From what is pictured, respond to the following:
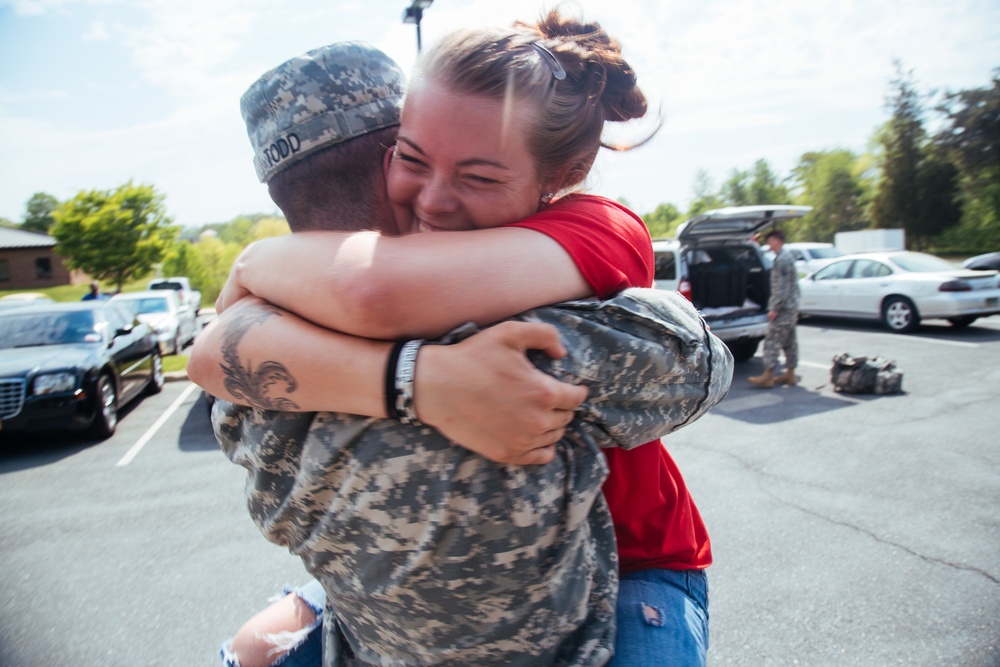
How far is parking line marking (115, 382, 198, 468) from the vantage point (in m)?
6.63

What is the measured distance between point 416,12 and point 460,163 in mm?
6625

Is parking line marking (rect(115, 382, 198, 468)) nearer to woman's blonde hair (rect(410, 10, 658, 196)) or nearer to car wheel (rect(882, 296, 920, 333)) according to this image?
woman's blonde hair (rect(410, 10, 658, 196))

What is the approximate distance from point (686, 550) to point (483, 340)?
2.28 feet

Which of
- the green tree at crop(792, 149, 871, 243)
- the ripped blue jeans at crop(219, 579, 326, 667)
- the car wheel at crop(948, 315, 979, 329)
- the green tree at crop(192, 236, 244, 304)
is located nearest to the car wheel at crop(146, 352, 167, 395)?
the ripped blue jeans at crop(219, 579, 326, 667)

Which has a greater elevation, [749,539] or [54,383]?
[54,383]

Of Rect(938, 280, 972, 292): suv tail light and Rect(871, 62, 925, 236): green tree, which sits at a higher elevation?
Rect(871, 62, 925, 236): green tree

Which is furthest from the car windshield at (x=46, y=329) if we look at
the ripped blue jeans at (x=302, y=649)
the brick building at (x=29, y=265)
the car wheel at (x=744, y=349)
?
the brick building at (x=29, y=265)

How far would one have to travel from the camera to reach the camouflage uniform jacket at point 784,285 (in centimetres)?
780

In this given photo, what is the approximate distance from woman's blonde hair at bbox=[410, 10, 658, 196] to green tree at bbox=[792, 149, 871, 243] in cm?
4874

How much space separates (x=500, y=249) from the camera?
0.94m

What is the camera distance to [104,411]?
24.2 ft

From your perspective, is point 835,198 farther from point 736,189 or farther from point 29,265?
point 29,265

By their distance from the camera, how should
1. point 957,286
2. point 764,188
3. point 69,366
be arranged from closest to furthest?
1. point 69,366
2. point 957,286
3. point 764,188

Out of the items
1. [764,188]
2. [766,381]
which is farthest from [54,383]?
[764,188]
